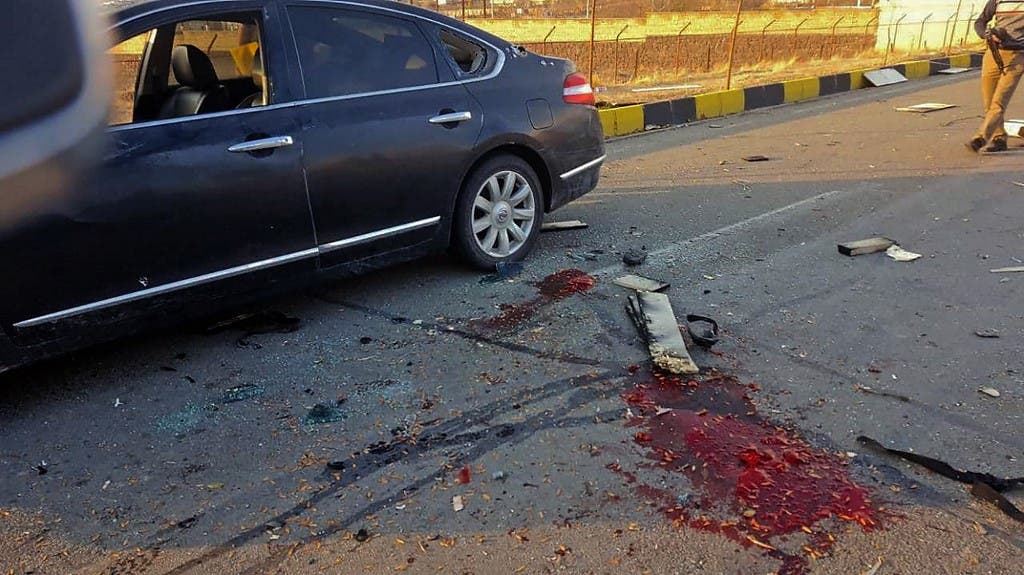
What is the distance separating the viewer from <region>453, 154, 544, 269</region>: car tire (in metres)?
4.78

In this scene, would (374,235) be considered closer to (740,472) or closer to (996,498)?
(740,472)

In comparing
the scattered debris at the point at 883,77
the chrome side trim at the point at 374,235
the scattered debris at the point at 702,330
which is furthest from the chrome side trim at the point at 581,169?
the scattered debris at the point at 883,77

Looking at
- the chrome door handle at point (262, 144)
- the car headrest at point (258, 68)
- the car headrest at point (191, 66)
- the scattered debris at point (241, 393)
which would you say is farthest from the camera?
the car headrest at point (191, 66)

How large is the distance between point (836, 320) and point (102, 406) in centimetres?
371

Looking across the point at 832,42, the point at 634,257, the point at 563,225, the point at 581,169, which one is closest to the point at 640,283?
the point at 634,257

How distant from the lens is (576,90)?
5.29 metres

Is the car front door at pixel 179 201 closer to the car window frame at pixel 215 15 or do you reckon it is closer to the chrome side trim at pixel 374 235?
the car window frame at pixel 215 15

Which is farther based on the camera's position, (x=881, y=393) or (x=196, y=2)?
(x=196, y=2)

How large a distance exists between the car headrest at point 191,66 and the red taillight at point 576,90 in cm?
226

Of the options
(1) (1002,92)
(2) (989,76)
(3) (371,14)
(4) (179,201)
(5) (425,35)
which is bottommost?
(1) (1002,92)

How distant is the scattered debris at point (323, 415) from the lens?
3213 mm

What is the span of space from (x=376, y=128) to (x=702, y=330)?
208 cm

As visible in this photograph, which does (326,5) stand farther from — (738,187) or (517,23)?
(517,23)

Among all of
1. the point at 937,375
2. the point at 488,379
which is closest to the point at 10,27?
the point at 488,379
